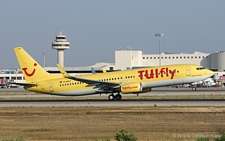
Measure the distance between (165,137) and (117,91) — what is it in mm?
28592

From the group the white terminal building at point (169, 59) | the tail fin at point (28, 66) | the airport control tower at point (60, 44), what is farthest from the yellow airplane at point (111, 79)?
the airport control tower at point (60, 44)

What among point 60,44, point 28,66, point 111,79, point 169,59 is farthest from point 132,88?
point 60,44

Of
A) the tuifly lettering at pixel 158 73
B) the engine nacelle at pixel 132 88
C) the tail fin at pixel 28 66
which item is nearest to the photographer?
the engine nacelle at pixel 132 88

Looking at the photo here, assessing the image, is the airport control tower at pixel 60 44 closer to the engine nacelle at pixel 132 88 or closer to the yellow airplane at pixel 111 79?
the yellow airplane at pixel 111 79

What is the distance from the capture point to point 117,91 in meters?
52.2

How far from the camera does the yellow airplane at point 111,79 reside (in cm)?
5088

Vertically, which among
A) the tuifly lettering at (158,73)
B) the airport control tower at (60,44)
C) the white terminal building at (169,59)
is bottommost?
the tuifly lettering at (158,73)

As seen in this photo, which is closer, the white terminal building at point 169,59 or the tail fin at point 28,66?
the tail fin at point 28,66

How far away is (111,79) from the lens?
172 feet

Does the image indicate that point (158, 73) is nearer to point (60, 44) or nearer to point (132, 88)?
point (132, 88)

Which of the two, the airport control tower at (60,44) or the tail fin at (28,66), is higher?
the airport control tower at (60,44)

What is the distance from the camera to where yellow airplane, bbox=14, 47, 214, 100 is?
167ft

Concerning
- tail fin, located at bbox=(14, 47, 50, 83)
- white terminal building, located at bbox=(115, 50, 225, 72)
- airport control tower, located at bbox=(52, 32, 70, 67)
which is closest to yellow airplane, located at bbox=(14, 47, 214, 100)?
tail fin, located at bbox=(14, 47, 50, 83)

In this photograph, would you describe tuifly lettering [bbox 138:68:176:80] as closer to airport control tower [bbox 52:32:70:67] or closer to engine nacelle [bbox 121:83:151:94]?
engine nacelle [bbox 121:83:151:94]
